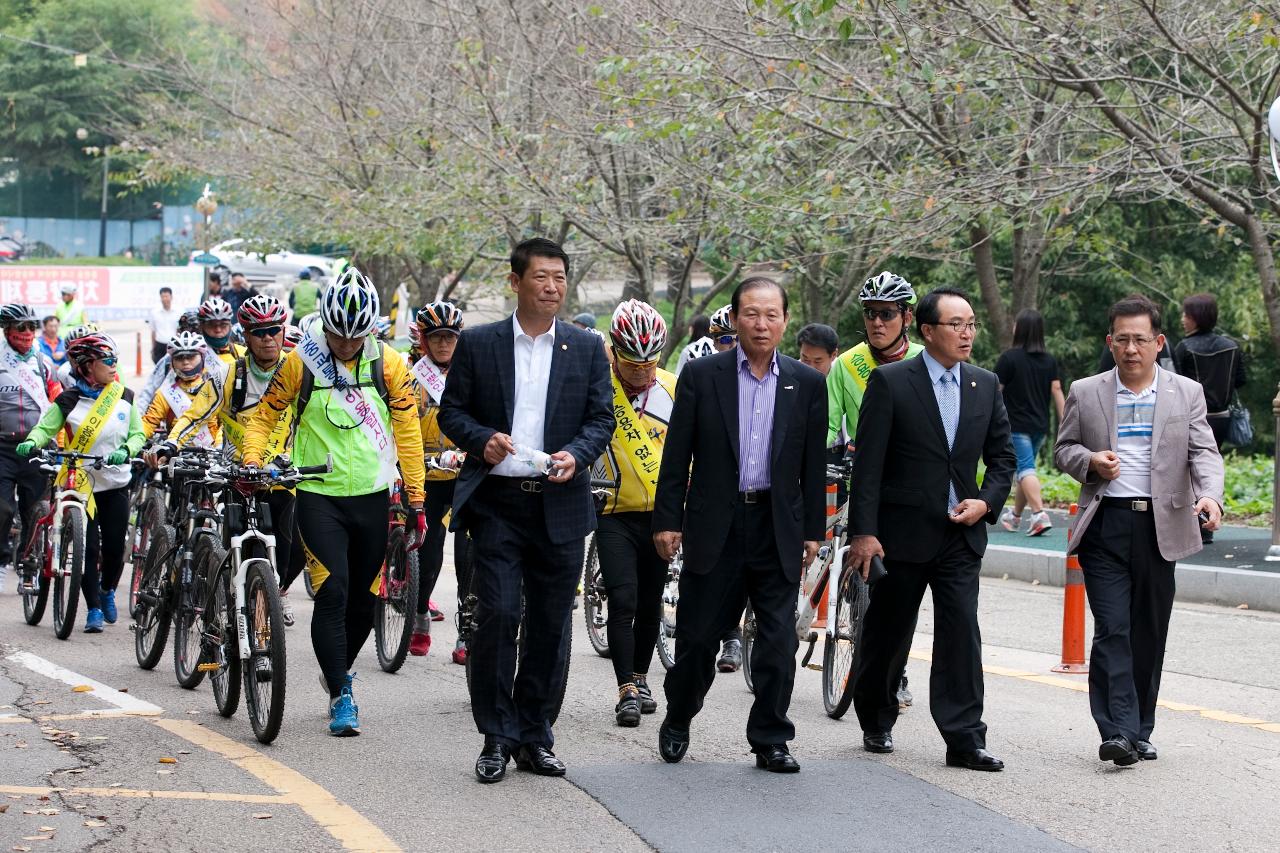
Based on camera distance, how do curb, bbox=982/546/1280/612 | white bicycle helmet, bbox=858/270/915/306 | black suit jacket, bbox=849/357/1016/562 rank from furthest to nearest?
curb, bbox=982/546/1280/612
white bicycle helmet, bbox=858/270/915/306
black suit jacket, bbox=849/357/1016/562

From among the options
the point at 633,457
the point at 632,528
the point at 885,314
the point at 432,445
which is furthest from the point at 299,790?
the point at 432,445

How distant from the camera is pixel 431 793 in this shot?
6.85 m

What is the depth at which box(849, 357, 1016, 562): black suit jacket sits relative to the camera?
732cm

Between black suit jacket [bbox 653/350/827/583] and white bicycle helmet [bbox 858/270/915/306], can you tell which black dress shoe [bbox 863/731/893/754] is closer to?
black suit jacket [bbox 653/350/827/583]

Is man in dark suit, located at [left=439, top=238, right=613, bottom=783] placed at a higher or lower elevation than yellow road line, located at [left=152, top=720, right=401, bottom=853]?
higher

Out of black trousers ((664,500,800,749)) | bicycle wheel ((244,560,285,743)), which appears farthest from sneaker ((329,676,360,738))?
black trousers ((664,500,800,749))

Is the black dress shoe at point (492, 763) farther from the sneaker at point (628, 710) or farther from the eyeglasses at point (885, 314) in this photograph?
the eyeglasses at point (885, 314)

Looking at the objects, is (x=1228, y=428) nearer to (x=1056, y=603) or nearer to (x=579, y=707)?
(x=1056, y=603)

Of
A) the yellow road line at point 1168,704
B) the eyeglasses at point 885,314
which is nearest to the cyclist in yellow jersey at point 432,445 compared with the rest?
the eyeglasses at point 885,314

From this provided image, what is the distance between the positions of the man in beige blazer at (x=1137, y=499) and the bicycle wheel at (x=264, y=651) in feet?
11.2

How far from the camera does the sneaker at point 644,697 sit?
338 inches

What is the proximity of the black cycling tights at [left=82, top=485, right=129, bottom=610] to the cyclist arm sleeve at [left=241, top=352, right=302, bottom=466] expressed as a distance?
3864mm

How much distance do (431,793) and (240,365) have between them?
3471 millimetres

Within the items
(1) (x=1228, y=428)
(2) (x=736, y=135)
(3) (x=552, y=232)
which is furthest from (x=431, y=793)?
(3) (x=552, y=232)
